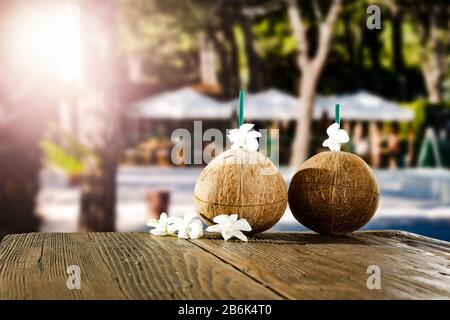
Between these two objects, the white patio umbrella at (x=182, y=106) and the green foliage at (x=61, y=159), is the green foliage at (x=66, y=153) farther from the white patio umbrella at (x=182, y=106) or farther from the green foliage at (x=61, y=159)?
the white patio umbrella at (x=182, y=106)

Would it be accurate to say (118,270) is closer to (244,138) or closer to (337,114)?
(244,138)

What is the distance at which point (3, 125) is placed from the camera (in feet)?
19.4

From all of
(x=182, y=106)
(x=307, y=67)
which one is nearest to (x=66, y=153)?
(x=307, y=67)

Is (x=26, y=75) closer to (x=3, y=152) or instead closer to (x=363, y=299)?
(x=3, y=152)

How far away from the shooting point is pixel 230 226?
149cm

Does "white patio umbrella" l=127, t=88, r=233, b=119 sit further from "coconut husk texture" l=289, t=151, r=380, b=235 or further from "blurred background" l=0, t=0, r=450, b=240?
"coconut husk texture" l=289, t=151, r=380, b=235

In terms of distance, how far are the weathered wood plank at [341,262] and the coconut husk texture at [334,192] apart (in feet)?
→ 0.16

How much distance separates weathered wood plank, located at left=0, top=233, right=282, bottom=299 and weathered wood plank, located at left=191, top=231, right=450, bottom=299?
5cm

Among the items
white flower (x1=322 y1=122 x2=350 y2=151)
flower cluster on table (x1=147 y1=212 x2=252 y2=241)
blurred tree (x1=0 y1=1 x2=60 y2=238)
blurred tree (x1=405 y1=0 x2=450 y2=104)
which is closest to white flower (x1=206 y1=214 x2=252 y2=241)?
flower cluster on table (x1=147 y1=212 x2=252 y2=241)

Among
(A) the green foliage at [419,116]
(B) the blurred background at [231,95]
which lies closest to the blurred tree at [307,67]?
(B) the blurred background at [231,95]

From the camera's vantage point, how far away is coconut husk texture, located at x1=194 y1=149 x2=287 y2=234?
57.6 inches

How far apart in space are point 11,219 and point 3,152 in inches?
31.0
